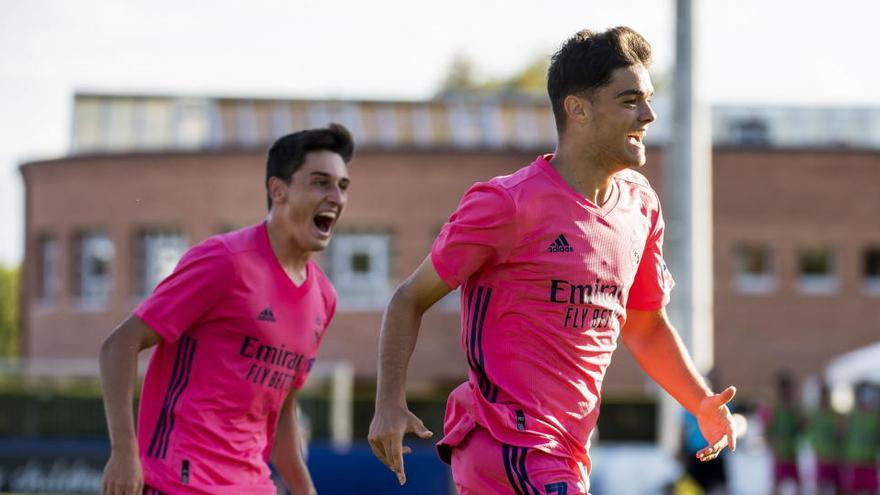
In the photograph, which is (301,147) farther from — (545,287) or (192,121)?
(192,121)

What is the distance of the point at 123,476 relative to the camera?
5578 millimetres

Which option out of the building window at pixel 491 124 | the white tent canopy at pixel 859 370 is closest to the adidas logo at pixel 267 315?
the white tent canopy at pixel 859 370

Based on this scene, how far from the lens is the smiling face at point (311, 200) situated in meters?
6.61

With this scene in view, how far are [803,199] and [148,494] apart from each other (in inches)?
1538

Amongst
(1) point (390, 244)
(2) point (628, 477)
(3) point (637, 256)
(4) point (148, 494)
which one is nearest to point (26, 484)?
(2) point (628, 477)

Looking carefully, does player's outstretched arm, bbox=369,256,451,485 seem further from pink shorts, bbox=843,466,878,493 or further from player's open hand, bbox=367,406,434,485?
pink shorts, bbox=843,466,878,493

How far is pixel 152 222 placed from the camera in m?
43.9

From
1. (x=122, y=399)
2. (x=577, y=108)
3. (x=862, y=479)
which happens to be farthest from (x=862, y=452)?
(x=577, y=108)

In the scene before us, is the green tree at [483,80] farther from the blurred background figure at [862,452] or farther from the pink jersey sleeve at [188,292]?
the pink jersey sleeve at [188,292]

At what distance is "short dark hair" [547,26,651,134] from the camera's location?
498 cm

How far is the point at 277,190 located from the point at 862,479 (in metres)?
16.9

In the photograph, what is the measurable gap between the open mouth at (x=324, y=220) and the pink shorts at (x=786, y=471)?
1716cm

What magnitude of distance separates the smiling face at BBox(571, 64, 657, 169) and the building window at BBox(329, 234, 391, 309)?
38.0 m

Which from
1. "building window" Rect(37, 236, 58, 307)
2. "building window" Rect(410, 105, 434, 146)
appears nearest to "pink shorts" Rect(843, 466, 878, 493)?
"building window" Rect(410, 105, 434, 146)
